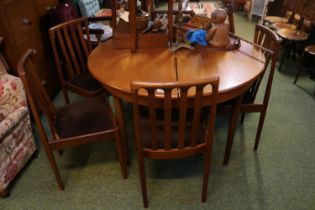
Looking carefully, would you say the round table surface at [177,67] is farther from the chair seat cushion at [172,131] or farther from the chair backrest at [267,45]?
the chair seat cushion at [172,131]

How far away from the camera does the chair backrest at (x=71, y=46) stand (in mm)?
1896

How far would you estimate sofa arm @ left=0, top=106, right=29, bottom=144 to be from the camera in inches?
55.4

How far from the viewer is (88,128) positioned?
1.48 metres

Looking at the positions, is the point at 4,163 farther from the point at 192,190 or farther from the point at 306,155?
the point at 306,155

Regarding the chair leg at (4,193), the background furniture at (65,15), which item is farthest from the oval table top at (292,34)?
the chair leg at (4,193)

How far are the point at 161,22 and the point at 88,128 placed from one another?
914 mm

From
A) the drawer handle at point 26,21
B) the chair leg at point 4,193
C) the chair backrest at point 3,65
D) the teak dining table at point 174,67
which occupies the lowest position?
the chair leg at point 4,193

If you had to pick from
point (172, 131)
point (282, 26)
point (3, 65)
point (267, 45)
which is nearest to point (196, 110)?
point (172, 131)

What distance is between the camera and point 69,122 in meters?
1.53

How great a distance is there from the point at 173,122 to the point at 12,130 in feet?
3.38

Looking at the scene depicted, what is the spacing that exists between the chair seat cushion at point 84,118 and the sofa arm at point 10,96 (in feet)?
0.89

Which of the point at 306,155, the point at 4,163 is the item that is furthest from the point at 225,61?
the point at 4,163

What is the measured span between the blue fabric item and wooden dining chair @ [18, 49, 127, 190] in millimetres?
759

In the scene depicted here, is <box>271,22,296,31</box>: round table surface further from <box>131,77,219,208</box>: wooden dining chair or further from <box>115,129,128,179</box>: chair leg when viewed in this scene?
<box>115,129,128,179</box>: chair leg
